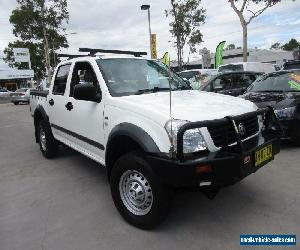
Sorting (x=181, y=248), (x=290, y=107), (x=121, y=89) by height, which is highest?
(x=121, y=89)

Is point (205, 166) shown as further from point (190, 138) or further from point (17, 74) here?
point (17, 74)

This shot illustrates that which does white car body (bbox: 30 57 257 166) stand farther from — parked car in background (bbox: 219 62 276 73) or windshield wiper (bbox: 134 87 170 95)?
parked car in background (bbox: 219 62 276 73)

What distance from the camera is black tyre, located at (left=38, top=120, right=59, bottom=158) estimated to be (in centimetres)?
653

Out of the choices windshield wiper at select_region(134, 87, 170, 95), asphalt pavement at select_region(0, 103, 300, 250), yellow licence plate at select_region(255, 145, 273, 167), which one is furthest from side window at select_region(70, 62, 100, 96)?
yellow licence plate at select_region(255, 145, 273, 167)

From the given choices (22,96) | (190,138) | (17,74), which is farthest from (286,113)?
(17,74)

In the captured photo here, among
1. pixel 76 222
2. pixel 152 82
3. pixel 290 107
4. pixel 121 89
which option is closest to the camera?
pixel 76 222

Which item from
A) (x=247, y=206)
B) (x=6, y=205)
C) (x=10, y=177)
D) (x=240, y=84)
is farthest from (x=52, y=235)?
(x=240, y=84)

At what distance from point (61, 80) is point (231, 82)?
5.85 m

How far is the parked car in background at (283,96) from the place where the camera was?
20.5 ft

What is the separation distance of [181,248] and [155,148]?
3.20ft

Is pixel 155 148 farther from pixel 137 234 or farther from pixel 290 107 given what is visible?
pixel 290 107

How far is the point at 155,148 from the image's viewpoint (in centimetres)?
331

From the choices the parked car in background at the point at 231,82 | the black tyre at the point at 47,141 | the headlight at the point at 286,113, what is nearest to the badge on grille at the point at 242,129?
the headlight at the point at 286,113

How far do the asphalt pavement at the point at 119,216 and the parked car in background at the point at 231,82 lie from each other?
165 inches
